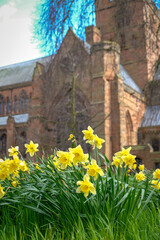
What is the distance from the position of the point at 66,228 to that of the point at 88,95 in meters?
21.0

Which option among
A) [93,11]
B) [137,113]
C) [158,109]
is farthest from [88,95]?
[93,11]

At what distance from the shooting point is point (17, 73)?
38.4m

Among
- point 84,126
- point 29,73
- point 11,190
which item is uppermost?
point 29,73

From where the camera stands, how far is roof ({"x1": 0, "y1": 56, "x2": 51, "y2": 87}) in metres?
36.7

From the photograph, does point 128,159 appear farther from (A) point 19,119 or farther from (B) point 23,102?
(B) point 23,102

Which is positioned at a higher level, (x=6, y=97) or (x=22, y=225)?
(x=6, y=97)

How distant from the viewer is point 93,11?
597 cm

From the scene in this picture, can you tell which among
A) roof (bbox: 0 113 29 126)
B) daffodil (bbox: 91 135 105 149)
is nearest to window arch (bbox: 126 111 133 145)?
roof (bbox: 0 113 29 126)

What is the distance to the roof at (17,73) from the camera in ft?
120

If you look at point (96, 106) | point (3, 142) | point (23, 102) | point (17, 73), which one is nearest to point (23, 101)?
point (23, 102)

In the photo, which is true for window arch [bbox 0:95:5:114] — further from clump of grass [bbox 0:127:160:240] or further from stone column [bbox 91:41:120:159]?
clump of grass [bbox 0:127:160:240]

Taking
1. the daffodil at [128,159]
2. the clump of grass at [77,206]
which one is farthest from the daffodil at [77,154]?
the daffodil at [128,159]

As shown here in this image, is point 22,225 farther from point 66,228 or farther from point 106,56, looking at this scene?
point 106,56

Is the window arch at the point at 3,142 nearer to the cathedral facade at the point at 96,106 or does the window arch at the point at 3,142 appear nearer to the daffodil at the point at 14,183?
the cathedral facade at the point at 96,106
